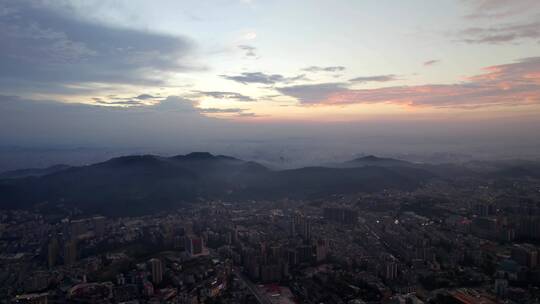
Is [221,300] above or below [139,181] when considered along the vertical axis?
below

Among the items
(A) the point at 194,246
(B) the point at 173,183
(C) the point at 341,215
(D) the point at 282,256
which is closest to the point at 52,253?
(A) the point at 194,246

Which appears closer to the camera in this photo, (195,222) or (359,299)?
(359,299)

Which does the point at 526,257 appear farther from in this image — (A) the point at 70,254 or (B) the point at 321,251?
(A) the point at 70,254

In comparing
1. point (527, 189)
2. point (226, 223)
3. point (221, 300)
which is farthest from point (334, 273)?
point (527, 189)

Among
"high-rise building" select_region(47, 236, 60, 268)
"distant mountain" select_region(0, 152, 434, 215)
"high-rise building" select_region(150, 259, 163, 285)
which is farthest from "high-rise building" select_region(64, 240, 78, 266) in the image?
"distant mountain" select_region(0, 152, 434, 215)

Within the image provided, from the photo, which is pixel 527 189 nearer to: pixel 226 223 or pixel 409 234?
pixel 409 234
